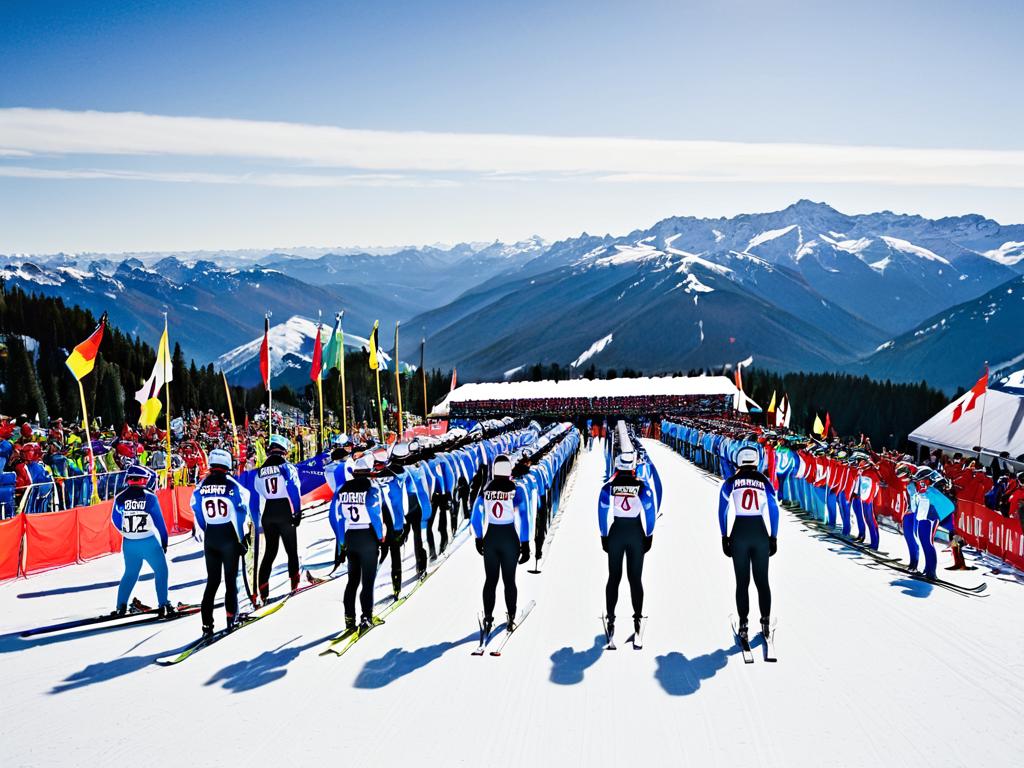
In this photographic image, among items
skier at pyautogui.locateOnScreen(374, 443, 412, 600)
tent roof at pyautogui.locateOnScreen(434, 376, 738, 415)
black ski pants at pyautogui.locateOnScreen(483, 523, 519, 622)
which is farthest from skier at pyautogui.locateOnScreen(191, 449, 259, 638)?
tent roof at pyautogui.locateOnScreen(434, 376, 738, 415)

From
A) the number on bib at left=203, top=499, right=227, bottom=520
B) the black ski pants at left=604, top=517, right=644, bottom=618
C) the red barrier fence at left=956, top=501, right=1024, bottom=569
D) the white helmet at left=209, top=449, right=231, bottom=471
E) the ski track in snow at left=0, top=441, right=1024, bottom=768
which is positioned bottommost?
the red barrier fence at left=956, top=501, right=1024, bottom=569

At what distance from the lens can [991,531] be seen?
16531mm

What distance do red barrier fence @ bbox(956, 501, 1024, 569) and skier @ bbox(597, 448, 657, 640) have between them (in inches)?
312

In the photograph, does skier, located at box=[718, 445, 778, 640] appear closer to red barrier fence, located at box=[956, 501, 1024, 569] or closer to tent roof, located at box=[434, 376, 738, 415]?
red barrier fence, located at box=[956, 501, 1024, 569]

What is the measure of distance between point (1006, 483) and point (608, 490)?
33.5ft

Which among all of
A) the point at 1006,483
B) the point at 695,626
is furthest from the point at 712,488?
the point at 695,626

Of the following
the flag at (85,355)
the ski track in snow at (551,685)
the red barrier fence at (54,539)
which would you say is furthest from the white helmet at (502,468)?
the flag at (85,355)

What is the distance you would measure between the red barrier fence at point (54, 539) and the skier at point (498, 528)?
A: 5.46 meters

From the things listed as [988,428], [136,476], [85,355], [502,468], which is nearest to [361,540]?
[502,468]

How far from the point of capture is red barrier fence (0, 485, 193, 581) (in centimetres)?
1480

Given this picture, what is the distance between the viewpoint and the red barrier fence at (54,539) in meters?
14.8

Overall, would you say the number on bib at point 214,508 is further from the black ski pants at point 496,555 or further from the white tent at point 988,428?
the white tent at point 988,428

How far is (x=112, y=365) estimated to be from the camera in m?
73.8

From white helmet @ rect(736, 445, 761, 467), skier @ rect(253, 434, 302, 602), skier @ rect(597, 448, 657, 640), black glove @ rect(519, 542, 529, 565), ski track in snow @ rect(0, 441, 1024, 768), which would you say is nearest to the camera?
ski track in snow @ rect(0, 441, 1024, 768)
